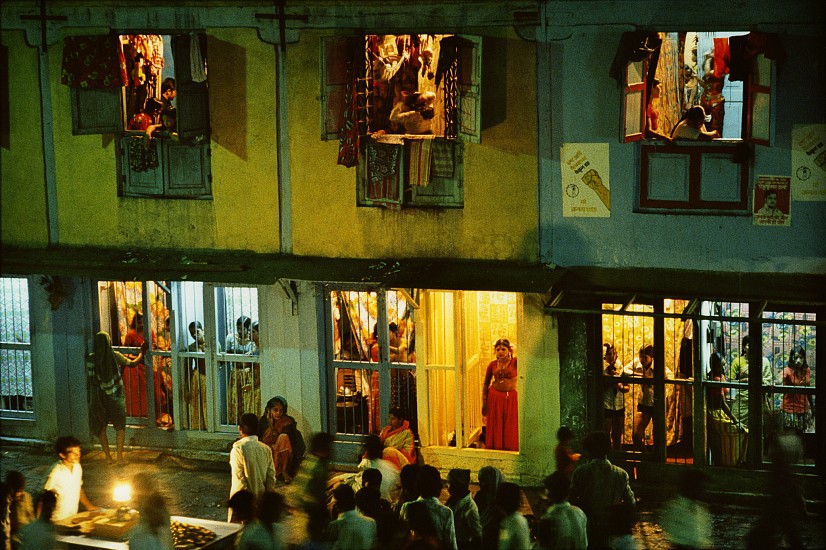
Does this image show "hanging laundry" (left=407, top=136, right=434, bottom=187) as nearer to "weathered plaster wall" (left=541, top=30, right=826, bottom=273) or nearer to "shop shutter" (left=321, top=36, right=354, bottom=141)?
"shop shutter" (left=321, top=36, right=354, bottom=141)

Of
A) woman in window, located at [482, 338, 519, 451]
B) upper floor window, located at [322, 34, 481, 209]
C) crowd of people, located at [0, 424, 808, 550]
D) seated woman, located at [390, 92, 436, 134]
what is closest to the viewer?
crowd of people, located at [0, 424, 808, 550]

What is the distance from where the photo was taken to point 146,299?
15836 millimetres

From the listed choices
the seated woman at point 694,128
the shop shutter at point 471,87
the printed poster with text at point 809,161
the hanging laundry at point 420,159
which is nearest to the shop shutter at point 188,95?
the hanging laundry at point 420,159

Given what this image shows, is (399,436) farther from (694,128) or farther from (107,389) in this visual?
(694,128)

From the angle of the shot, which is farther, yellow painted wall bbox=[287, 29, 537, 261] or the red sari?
the red sari

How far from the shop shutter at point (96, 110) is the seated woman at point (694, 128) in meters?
7.17

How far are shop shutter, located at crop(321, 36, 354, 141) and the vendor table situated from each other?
5083 mm

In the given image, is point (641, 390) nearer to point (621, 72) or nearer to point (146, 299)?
point (621, 72)

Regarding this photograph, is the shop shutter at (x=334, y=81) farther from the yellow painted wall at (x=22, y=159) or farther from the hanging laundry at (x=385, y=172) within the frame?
the yellow painted wall at (x=22, y=159)

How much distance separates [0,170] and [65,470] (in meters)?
5.95

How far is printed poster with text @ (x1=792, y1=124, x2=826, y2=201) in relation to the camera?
42.7ft

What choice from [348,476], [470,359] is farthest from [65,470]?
[470,359]

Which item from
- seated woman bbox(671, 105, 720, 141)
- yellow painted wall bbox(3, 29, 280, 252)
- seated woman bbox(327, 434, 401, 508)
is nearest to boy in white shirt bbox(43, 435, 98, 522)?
seated woman bbox(327, 434, 401, 508)

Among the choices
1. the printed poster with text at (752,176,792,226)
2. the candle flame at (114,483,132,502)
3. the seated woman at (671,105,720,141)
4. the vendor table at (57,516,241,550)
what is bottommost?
the vendor table at (57,516,241,550)
